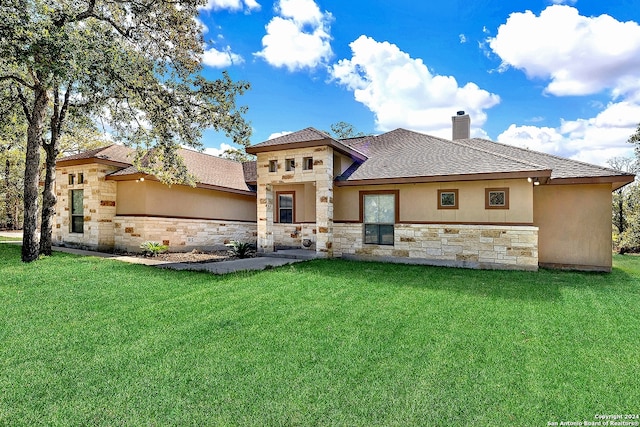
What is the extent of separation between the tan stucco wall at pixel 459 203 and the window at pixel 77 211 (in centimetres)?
1049

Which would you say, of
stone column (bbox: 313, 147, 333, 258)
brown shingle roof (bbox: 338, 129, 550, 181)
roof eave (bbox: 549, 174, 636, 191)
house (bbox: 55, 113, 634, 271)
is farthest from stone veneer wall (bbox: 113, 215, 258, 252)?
roof eave (bbox: 549, 174, 636, 191)

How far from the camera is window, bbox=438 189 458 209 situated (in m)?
9.88

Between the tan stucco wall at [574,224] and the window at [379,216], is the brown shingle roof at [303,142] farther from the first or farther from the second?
the tan stucco wall at [574,224]

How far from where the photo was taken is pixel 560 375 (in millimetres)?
3211

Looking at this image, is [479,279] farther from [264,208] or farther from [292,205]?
[292,205]

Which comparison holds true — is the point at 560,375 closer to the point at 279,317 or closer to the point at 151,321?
the point at 279,317

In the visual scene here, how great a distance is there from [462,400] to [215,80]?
10.0 meters

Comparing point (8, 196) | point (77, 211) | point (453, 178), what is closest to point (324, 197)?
point (453, 178)

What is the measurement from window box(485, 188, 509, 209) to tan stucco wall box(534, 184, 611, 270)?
159 centimetres

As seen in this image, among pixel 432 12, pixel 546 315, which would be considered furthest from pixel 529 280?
pixel 432 12

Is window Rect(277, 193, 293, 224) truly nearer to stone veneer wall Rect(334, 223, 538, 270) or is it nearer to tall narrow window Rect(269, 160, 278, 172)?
tall narrow window Rect(269, 160, 278, 172)

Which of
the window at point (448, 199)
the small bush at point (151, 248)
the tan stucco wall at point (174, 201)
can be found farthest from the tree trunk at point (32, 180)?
the window at point (448, 199)

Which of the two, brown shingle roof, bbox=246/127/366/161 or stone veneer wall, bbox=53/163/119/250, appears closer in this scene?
brown shingle roof, bbox=246/127/366/161

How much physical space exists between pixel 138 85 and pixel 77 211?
24.8ft
